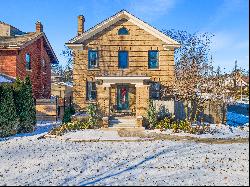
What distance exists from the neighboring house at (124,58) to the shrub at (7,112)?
305 inches

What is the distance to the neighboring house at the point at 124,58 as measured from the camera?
2577 cm

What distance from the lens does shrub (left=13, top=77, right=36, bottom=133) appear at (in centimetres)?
1951

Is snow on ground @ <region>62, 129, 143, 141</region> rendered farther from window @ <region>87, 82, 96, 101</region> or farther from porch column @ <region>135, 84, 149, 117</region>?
window @ <region>87, 82, 96, 101</region>

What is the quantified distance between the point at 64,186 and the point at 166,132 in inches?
422

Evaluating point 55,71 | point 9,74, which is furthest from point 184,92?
point 55,71

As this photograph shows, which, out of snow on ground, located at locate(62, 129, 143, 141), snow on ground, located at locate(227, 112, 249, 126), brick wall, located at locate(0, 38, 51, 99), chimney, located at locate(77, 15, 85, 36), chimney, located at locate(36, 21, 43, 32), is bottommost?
snow on ground, located at locate(62, 129, 143, 141)

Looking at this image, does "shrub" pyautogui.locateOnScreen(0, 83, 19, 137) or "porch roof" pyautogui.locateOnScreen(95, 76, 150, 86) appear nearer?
"shrub" pyautogui.locateOnScreen(0, 83, 19, 137)

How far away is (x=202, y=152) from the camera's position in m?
13.4

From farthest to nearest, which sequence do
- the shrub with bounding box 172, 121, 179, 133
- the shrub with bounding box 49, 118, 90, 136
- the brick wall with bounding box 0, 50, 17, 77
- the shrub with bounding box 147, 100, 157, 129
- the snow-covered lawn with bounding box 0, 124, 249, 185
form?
1. the brick wall with bounding box 0, 50, 17, 77
2. the shrub with bounding box 147, 100, 157, 129
3. the shrub with bounding box 49, 118, 90, 136
4. the shrub with bounding box 172, 121, 179, 133
5. the snow-covered lawn with bounding box 0, 124, 249, 185

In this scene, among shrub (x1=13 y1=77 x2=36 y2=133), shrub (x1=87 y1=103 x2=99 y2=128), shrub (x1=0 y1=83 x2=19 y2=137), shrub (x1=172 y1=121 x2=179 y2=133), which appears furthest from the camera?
shrub (x1=87 y1=103 x2=99 y2=128)

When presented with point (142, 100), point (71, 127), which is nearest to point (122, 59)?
point (142, 100)

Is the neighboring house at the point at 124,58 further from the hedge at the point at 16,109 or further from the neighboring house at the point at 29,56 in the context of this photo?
the hedge at the point at 16,109

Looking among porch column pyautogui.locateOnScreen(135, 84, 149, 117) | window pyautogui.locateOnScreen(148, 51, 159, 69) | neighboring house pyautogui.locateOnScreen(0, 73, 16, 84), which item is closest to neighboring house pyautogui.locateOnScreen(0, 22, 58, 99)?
neighboring house pyautogui.locateOnScreen(0, 73, 16, 84)

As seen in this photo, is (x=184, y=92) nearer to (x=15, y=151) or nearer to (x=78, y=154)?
(x=78, y=154)
